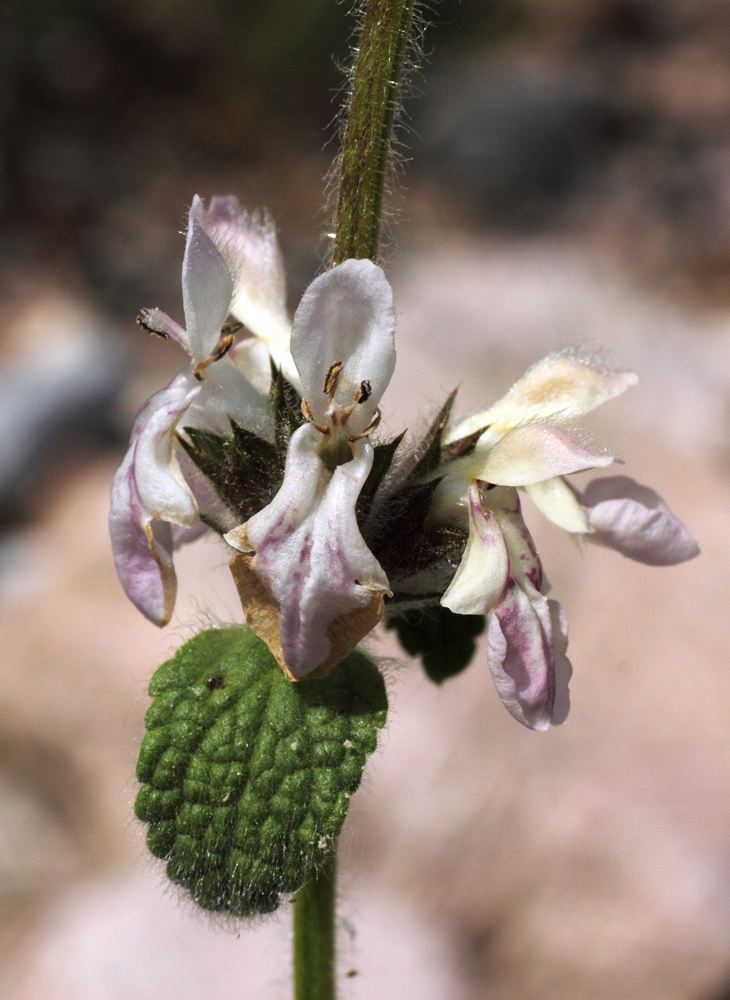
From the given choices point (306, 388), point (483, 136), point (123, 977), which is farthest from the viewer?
point (483, 136)

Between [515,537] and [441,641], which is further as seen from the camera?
[441,641]

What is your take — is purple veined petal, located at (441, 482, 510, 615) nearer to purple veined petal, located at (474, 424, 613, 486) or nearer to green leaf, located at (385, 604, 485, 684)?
purple veined petal, located at (474, 424, 613, 486)

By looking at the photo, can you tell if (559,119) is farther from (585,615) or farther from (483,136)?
(585,615)

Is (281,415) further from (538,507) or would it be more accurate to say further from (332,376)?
(538,507)

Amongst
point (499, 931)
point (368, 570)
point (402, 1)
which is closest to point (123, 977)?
point (499, 931)

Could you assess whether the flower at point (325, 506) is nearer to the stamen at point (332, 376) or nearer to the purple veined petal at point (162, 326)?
the stamen at point (332, 376)

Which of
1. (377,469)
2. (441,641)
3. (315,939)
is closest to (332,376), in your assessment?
(377,469)
